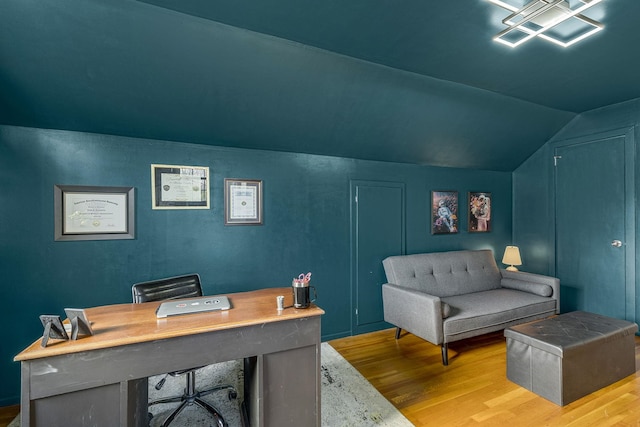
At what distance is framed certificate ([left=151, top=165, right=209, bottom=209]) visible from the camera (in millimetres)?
2668

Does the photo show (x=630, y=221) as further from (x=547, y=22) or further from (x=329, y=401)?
(x=329, y=401)

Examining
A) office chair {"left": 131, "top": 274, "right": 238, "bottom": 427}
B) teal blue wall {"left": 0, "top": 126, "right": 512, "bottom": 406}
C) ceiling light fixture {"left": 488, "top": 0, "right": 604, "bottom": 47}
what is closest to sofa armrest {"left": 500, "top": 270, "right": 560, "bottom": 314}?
teal blue wall {"left": 0, "top": 126, "right": 512, "bottom": 406}

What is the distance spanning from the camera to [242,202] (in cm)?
297

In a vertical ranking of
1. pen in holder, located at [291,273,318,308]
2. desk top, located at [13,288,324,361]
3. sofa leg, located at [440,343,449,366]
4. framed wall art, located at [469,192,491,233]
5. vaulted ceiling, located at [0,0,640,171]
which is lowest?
sofa leg, located at [440,343,449,366]

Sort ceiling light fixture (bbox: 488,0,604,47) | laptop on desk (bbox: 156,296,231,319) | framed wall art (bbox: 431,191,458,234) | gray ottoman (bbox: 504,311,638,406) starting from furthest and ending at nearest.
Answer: framed wall art (bbox: 431,191,458,234) < gray ottoman (bbox: 504,311,638,406) < ceiling light fixture (bbox: 488,0,604,47) < laptop on desk (bbox: 156,296,231,319)

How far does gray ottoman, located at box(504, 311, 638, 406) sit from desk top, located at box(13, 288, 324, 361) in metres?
1.90

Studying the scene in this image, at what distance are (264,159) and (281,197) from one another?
438 mm

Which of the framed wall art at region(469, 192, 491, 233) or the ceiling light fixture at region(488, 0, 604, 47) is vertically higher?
the ceiling light fixture at region(488, 0, 604, 47)

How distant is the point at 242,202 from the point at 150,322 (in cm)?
160

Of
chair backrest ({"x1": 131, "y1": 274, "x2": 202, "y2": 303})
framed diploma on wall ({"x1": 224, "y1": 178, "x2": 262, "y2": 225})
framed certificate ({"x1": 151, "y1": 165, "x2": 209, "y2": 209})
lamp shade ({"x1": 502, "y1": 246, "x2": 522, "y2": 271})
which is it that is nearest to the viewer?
chair backrest ({"x1": 131, "y1": 274, "x2": 202, "y2": 303})

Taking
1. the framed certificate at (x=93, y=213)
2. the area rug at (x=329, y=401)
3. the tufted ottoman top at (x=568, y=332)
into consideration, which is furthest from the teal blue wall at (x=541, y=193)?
the framed certificate at (x=93, y=213)

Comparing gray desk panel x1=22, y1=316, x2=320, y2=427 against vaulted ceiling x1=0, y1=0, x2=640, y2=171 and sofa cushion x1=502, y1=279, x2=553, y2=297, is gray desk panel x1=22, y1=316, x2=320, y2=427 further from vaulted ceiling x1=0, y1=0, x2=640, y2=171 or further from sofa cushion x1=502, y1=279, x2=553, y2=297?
sofa cushion x1=502, y1=279, x2=553, y2=297

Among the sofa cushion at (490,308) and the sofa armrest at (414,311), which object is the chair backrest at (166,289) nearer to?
the sofa armrest at (414,311)

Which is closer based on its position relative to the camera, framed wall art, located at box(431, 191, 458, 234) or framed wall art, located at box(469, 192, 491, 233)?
framed wall art, located at box(431, 191, 458, 234)
